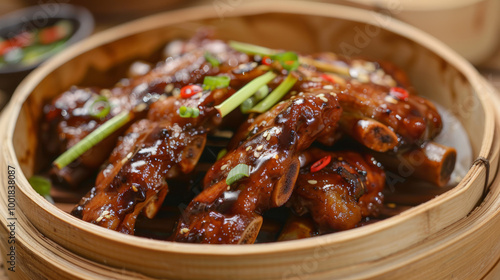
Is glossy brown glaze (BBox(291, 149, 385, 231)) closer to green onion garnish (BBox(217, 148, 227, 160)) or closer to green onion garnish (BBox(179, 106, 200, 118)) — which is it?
green onion garnish (BBox(217, 148, 227, 160))

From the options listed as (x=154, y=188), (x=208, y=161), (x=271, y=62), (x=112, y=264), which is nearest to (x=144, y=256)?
(x=112, y=264)

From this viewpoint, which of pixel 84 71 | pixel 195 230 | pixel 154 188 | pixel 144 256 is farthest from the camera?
pixel 84 71

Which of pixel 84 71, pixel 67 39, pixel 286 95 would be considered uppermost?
pixel 286 95

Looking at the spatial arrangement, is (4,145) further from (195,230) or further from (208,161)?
(195,230)

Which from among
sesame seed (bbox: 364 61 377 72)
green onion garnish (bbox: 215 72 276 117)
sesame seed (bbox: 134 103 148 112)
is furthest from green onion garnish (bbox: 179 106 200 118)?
sesame seed (bbox: 364 61 377 72)

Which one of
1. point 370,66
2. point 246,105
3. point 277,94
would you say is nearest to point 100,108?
point 246,105

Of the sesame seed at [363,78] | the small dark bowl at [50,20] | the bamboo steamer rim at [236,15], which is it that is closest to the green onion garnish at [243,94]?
the sesame seed at [363,78]
